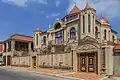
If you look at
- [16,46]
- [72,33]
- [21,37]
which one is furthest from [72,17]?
[21,37]

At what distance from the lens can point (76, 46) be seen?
28703 millimetres

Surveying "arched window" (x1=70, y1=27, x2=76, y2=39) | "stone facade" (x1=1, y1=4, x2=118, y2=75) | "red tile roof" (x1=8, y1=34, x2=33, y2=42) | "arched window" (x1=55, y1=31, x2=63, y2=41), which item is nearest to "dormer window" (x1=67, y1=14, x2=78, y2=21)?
"stone facade" (x1=1, y1=4, x2=118, y2=75)

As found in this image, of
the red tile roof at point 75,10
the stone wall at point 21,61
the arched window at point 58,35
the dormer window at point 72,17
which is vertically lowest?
the stone wall at point 21,61

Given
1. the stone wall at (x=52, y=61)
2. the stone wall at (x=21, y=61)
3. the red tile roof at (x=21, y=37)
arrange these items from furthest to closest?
1. the red tile roof at (x=21, y=37)
2. the stone wall at (x=21, y=61)
3. the stone wall at (x=52, y=61)

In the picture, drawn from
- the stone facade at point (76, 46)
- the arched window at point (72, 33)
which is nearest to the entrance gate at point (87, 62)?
the stone facade at point (76, 46)

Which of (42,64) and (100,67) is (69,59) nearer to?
(100,67)

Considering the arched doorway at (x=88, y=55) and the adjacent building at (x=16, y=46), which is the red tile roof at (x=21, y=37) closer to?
the adjacent building at (x=16, y=46)

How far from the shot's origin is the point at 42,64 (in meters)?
37.1

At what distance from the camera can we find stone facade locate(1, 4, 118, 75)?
2449 centimetres

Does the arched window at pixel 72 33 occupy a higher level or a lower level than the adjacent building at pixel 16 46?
higher

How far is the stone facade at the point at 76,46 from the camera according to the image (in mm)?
24494

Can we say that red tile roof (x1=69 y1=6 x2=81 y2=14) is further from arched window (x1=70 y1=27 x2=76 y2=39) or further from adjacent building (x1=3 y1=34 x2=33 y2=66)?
adjacent building (x1=3 y1=34 x2=33 y2=66)

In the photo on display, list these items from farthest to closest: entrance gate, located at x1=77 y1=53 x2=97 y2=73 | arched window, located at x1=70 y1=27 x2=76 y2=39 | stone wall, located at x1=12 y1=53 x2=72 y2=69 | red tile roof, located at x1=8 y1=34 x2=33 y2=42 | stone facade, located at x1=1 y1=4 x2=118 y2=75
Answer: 1. red tile roof, located at x1=8 y1=34 x2=33 y2=42
2. arched window, located at x1=70 y1=27 x2=76 y2=39
3. stone wall, located at x1=12 y1=53 x2=72 y2=69
4. entrance gate, located at x1=77 y1=53 x2=97 y2=73
5. stone facade, located at x1=1 y1=4 x2=118 y2=75

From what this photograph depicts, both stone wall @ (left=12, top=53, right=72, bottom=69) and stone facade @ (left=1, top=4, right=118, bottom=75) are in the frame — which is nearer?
stone facade @ (left=1, top=4, right=118, bottom=75)
